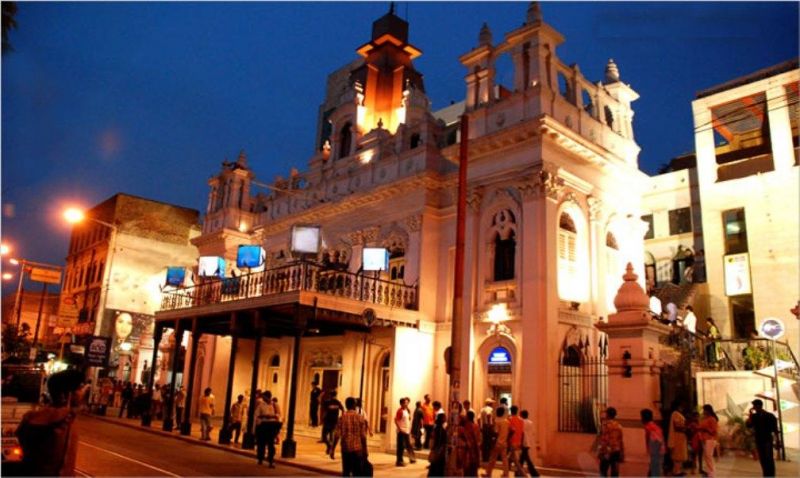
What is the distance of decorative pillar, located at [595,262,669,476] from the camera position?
12.5 m

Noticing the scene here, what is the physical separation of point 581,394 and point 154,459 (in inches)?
455

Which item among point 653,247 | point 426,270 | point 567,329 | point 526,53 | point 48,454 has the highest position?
point 526,53

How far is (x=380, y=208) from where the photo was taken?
24.4m

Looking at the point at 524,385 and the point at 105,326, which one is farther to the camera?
the point at 105,326

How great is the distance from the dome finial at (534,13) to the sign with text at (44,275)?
900 inches

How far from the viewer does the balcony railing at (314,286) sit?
19328 millimetres

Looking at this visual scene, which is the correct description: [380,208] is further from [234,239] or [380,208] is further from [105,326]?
[105,326]

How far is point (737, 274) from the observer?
75.9ft

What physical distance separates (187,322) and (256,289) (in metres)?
6.16

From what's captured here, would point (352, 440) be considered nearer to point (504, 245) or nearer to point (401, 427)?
point (401, 427)

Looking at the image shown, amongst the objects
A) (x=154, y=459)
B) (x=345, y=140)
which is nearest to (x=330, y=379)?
(x=345, y=140)

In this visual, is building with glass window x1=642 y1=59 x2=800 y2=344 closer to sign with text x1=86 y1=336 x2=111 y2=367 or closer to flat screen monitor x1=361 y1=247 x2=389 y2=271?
flat screen monitor x1=361 y1=247 x2=389 y2=271

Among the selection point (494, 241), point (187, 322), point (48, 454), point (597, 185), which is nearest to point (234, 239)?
point (187, 322)

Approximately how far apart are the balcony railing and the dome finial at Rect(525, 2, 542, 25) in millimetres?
9606
